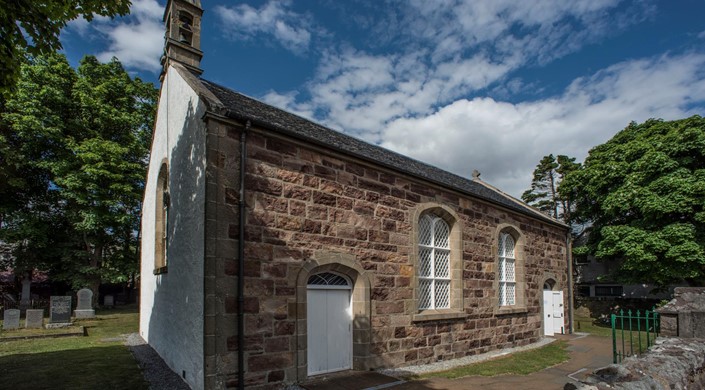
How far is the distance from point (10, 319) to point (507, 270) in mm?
19147

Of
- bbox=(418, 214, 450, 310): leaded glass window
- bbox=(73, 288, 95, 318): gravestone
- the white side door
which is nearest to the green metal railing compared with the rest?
the white side door

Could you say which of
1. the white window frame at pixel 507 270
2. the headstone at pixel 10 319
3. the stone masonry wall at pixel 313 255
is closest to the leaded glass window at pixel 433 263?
the stone masonry wall at pixel 313 255

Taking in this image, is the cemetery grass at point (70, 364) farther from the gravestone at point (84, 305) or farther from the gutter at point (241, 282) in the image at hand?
the gravestone at point (84, 305)

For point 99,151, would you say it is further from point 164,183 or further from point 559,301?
point 559,301

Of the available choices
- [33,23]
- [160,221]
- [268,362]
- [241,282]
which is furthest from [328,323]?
[33,23]

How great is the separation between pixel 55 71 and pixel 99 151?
5.92 meters

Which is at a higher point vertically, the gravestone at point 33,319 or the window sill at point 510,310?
the window sill at point 510,310

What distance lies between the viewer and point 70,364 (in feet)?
31.1

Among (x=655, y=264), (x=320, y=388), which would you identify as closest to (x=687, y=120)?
(x=655, y=264)

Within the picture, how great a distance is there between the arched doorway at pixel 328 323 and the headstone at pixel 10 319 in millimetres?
14231

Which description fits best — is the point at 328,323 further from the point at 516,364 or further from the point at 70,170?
the point at 70,170

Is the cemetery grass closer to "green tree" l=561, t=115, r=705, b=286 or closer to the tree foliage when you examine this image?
the tree foliage

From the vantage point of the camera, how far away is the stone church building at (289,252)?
6.94 m

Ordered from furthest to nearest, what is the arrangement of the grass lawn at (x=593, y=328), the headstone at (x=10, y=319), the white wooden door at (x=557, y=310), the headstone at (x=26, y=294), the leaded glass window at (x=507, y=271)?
the headstone at (x=26, y=294) → the grass lawn at (x=593, y=328) → the white wooden door at (x=557, y=310) → the headstone at (x=10, y=319) → the leaded glass window at (x=507, y=271)
